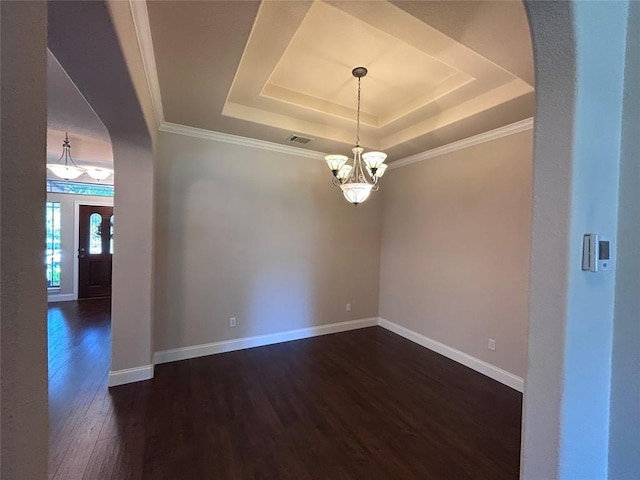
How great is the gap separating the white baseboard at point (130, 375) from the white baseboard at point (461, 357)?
3304 millimetres

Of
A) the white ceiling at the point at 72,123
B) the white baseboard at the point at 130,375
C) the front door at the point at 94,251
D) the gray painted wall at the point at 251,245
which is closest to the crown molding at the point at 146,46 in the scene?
the white ceiling at the point at 72,123

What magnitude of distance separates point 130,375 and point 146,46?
2.92 metres

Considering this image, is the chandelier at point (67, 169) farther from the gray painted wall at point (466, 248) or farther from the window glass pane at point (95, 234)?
the gray painted wall at point (466, 248)

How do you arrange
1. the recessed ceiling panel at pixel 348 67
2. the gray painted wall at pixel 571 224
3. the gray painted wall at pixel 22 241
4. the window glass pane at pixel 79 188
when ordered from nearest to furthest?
the gray painted wall at pixel 22 241 → the gray painted wall at pixel 571 224 → the recessed ceiling panel at pixel 348 67 → the window glass pane at pixel 79 188

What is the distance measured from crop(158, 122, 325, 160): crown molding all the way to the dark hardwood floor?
2.67 m

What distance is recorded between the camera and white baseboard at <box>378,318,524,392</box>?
10.1 ft

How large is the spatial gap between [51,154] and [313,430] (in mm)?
6100

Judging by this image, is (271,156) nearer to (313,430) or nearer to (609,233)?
(313,430)

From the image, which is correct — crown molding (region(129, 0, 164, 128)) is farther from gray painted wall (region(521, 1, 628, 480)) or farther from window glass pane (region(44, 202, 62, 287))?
window glass pane (region(44, 202, 62, 287))

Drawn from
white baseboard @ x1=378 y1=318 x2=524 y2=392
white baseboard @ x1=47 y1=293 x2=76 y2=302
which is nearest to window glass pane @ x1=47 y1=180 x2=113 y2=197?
white baseboard @ x1=47 y1=293 x2=76 y2=302

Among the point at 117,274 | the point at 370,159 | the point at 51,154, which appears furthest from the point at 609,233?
the point at 51,154

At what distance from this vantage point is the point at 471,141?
137 inches

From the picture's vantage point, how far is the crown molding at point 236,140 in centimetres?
336

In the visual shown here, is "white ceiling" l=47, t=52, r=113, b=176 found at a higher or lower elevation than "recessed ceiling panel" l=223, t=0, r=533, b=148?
lower
